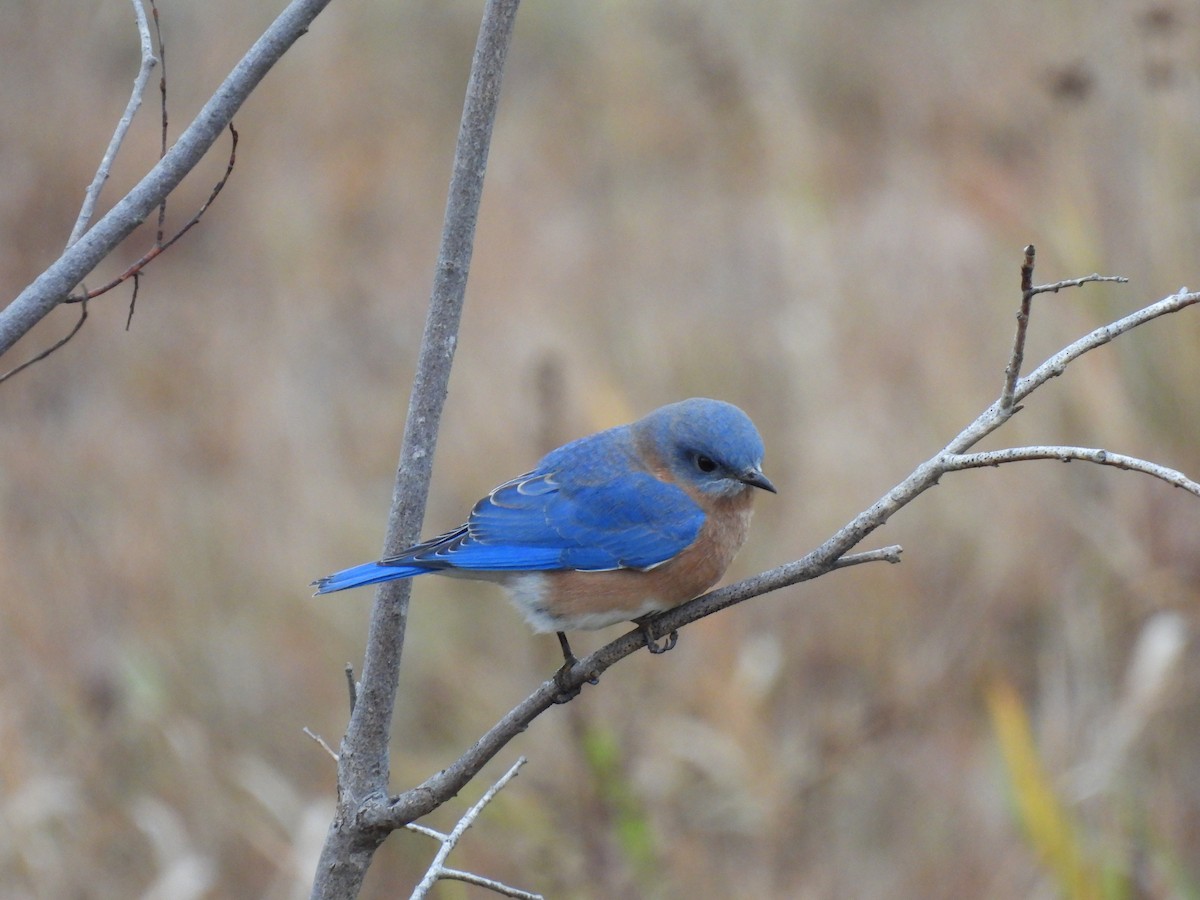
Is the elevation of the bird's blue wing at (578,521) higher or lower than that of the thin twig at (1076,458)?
higher

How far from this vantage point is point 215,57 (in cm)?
909

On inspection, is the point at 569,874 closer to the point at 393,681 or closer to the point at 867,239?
the point at 393,681

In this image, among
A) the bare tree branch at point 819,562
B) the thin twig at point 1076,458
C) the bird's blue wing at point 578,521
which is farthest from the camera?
the bird's blue wing at point 578,521

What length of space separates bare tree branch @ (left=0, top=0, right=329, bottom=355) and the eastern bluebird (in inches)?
47.7

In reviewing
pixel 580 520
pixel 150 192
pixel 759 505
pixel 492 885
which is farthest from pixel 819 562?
pixel 759 505

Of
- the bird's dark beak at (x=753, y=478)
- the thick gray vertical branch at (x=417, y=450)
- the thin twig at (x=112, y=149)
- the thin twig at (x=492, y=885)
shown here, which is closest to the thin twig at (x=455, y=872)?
the thin twig at (x=492, y=885)

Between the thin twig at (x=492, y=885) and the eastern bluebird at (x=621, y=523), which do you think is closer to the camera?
the thin twig at (x=492, y=885)

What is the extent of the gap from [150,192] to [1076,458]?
125 cm

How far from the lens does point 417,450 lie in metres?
2.02

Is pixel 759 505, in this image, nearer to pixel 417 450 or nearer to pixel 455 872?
pixel 417 450

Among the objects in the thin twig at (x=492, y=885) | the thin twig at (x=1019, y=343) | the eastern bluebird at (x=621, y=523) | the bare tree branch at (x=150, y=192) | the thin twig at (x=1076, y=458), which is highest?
the eastern bluebird at (x=621, y=523)

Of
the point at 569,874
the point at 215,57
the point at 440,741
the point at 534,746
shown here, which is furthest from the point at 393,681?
the point at 215,57

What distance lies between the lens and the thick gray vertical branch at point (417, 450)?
196cm

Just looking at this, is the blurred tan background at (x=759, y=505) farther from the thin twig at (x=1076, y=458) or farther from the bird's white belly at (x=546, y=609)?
the thin twig at (x=1076, y=458)
